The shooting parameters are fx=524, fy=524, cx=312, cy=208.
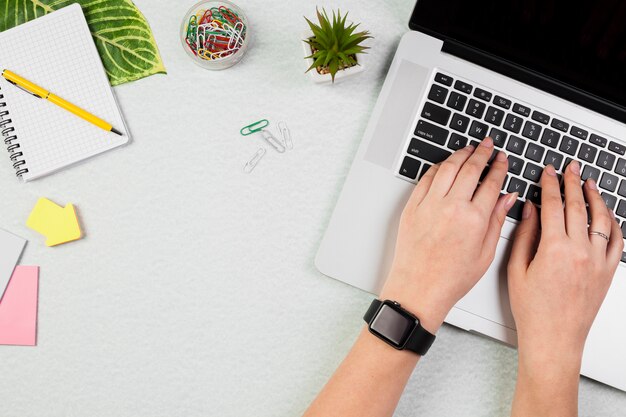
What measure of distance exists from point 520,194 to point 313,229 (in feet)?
0.96

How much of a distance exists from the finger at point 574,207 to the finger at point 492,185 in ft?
0.29

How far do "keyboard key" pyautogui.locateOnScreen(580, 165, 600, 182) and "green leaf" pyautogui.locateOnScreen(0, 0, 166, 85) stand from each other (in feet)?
2.03

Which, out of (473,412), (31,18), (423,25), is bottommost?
(473,412)

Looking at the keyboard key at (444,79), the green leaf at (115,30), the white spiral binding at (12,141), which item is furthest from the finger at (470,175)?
the white spiral binding at (12,141)

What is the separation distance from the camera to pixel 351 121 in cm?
77

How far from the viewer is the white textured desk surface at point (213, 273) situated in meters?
0.77

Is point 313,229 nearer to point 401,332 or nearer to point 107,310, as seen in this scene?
point 401,332

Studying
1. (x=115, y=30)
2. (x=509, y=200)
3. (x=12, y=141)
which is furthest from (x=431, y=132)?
(x=12, y=141)

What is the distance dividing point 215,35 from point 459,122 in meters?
0.36

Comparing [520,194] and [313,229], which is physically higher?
[520,194]

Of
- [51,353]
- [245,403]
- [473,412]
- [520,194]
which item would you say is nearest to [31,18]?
[51,353]

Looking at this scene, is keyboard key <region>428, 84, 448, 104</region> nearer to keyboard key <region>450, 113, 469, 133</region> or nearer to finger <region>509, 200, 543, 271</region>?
keyboard key <region>450, 113, 469, 133</region>

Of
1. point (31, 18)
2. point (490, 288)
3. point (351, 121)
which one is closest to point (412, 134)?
point (351, 121)

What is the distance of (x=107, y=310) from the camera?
30.4 inches
